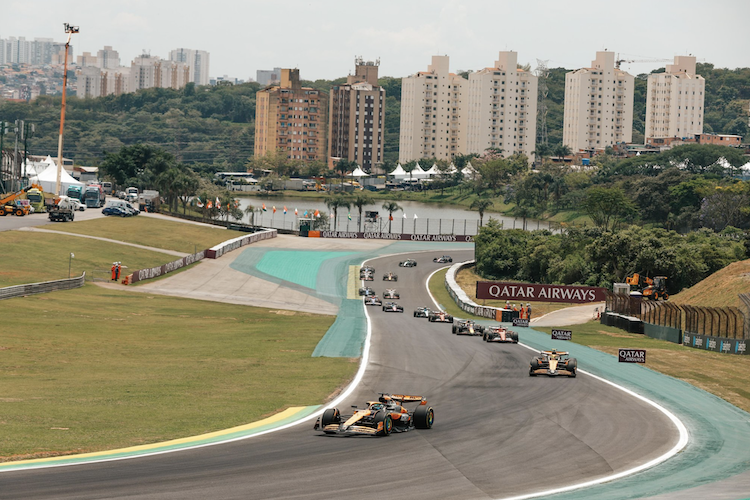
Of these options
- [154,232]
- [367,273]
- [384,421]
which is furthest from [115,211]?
[384,421]

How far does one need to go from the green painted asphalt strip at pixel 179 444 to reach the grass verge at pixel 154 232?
8150 cm

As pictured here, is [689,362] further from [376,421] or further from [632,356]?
[376,421]

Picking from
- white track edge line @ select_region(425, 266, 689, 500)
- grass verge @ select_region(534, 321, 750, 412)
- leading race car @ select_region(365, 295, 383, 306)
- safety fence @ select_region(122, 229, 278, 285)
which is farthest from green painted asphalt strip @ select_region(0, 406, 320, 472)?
safety fence @ select_region(122, 229, 278, 285)

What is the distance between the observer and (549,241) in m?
109

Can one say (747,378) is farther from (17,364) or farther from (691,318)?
(17,364)

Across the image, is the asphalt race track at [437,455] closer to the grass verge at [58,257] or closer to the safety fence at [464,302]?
the safety fence at [464,302]

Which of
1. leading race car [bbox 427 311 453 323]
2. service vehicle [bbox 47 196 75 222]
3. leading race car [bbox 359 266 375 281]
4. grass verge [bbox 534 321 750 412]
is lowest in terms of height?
grass verge [bbox 534 321 750 412]

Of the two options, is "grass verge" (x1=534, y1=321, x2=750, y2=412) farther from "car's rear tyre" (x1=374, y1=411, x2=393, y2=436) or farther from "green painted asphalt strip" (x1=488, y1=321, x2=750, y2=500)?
"car's rear tyre" (x1=374, y1=411, x2=393, y2=436)

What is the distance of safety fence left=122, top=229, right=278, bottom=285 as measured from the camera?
79.5 metres

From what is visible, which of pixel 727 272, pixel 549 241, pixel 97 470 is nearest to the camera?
pixel 97 470

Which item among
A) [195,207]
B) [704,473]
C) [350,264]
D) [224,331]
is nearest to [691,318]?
[224,331]

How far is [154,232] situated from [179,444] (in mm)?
96503

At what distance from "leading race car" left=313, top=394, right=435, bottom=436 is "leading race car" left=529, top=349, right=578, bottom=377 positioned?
12.1m

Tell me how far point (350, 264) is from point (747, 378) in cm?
7762
